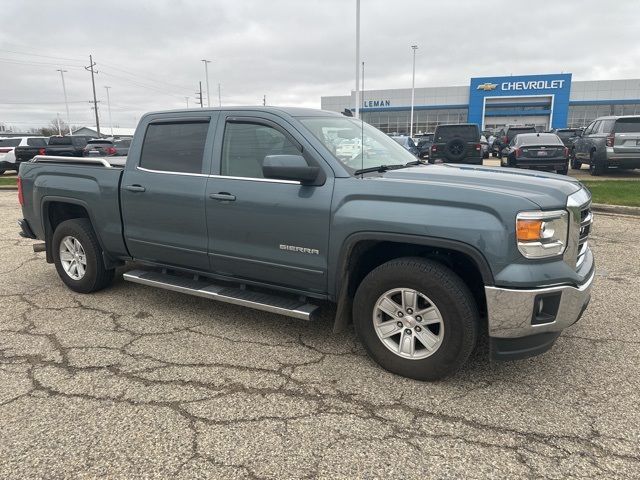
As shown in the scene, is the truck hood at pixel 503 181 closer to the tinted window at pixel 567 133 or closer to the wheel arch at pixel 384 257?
the wheel arch at pixel 384 257

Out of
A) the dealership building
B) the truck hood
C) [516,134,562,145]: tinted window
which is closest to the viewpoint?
the truck hood

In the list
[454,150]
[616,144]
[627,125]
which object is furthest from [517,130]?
[454,150]

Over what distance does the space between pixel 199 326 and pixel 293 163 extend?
1.82m

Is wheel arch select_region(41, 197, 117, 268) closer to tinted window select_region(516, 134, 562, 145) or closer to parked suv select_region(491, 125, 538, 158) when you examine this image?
tinted window select_region(516, 134, 562, 145)

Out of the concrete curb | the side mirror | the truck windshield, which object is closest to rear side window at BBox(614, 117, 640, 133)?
Result: the concrete curb

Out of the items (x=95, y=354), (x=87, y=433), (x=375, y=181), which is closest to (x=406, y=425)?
(x=375, y=181)

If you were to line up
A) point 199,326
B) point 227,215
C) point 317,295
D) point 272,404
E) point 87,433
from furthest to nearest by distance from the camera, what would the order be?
point 199,326, point 227,215, point 317,295, point 272,404, point 87,433

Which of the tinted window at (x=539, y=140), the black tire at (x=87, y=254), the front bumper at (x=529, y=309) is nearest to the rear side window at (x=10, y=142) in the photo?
the black tire at (x=87, y=254)

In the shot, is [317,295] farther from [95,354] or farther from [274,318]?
[95,354]

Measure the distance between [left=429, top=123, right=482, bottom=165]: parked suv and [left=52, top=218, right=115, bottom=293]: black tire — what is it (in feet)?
35.1

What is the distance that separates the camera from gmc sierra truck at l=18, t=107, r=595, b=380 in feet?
9.66

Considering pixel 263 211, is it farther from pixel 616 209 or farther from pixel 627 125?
pixel 627 125

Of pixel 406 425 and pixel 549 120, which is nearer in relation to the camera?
pixel 406 425

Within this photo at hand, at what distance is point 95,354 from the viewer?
12.3ft
